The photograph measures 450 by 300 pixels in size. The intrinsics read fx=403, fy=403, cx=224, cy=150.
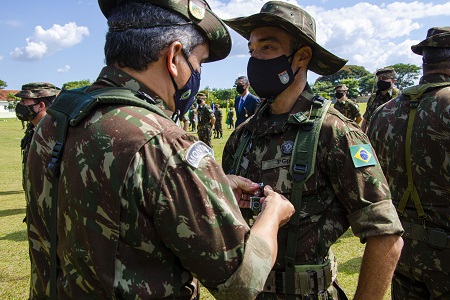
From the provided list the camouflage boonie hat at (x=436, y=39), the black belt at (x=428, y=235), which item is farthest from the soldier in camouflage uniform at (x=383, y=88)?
the black belt at (x=428, y=235)

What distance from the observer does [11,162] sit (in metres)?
18.0

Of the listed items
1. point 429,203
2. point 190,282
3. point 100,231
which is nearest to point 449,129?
point 429,203

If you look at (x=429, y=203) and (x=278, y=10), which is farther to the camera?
(x=429, y=203)

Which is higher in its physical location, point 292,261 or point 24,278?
point 292,261

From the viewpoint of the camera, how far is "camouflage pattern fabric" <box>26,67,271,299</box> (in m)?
1.33

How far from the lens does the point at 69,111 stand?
4.97ft

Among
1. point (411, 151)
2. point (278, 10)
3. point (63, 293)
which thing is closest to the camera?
point (63, 293)

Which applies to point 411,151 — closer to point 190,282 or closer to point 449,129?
point 449,129

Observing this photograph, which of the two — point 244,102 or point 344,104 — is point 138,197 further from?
point 344,104

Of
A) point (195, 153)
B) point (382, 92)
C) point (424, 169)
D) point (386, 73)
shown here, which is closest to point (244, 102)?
point (382, 92)

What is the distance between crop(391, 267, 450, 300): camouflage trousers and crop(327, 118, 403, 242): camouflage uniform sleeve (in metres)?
1.16

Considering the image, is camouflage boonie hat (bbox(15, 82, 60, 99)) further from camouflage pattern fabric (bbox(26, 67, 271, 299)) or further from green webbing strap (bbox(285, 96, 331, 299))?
camouflage pattern fabric (bbox(26, 67, 271, 299))

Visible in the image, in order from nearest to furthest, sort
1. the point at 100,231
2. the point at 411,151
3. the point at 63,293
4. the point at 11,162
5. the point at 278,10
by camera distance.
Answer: the point at 100,231 < the point at 63,293 < the point at 278,10 < the point at 411,151 < the point at 11,162

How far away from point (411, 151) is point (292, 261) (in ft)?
4.87
